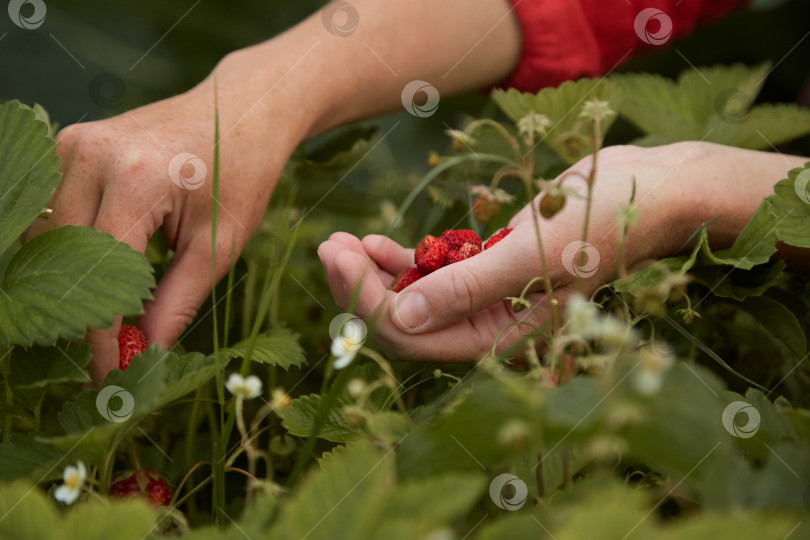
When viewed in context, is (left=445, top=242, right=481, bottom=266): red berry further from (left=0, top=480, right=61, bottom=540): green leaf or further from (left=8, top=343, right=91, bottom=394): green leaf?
(left=0, top=480, right=61, bottom=540): green leaf

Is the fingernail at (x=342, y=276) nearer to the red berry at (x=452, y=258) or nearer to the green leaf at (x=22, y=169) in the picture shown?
the red berry at (x=452, y=258)

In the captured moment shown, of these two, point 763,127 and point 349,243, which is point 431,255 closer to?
point 349,243

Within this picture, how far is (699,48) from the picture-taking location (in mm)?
1838

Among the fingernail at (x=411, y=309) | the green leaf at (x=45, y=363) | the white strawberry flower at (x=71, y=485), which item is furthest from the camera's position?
the fingernail at (x=411, y=309)

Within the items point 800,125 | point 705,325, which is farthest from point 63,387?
point 800,125

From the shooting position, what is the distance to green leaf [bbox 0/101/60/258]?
62 cm

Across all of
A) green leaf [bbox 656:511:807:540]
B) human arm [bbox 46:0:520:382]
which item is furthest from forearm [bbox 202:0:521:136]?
green leaf [bbox 656:511:807:540]

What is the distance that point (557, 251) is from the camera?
0.75 metres

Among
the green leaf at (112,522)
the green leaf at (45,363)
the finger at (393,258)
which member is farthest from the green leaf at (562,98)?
the green leaf at (112,522)

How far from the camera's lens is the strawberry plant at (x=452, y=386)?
1.16 feet

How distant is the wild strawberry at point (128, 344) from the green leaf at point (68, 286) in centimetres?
14

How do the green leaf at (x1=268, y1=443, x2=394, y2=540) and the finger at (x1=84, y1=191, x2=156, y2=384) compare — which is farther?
the finger at (x1=84, y1=191, x2=156, y2=384)

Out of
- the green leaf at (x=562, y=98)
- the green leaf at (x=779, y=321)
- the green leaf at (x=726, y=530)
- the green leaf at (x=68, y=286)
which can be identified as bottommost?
the green leaf at (x=779, y=321)

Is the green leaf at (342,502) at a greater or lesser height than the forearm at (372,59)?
lesser
